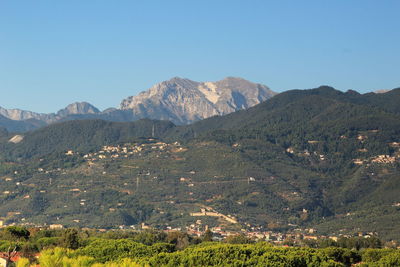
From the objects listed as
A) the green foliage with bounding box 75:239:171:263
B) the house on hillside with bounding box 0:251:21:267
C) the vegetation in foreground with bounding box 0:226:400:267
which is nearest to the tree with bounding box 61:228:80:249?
the vegetation in foreground with bounding box 0:226:400:267

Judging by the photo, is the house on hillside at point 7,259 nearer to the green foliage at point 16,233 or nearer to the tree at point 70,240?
the tree at point 70,240

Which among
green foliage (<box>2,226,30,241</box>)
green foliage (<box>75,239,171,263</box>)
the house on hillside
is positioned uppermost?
the house on hillside

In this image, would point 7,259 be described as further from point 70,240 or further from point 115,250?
point 70,240

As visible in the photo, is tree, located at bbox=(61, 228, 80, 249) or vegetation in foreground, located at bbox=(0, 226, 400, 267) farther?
tree, located at bbox=(61, 228, 80, 249)

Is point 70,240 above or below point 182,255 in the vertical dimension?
below

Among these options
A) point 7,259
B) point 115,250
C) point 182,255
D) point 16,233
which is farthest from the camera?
point 16,233

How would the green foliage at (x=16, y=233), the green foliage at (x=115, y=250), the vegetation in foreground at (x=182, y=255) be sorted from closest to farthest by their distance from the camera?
1. the vegetation in foreground at (x=182, y=255)
2. the green foliage at (x=115, y=250)
3. the green foliage at (x=16, y=233)

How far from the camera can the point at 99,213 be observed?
198 meters

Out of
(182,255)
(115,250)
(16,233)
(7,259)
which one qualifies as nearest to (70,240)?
(16,233)

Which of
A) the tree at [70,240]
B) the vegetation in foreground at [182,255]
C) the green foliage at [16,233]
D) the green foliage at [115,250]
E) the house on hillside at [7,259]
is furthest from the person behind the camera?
the green foliage at [16,233]

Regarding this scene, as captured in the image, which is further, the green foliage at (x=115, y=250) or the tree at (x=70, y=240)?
the tree at (x=70, y=240)

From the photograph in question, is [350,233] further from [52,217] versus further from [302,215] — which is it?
[52,217]

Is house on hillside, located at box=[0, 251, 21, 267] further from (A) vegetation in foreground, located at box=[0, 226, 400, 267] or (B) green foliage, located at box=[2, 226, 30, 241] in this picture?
(B) green foliage, located at box=[2, 226, 30, 241]

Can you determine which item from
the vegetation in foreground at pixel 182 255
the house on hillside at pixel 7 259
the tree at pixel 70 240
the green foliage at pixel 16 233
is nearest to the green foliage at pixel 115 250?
the vegetation in foreground at pixel 182 255
